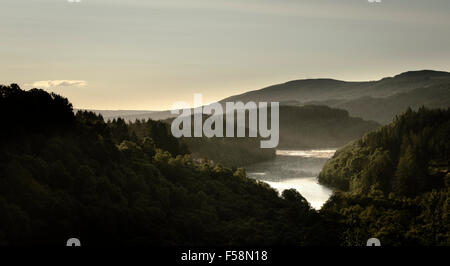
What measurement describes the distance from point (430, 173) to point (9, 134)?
96349 millimetres

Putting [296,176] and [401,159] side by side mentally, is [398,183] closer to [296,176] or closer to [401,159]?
[401,159]

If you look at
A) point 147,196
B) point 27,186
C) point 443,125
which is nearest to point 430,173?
point 443,125

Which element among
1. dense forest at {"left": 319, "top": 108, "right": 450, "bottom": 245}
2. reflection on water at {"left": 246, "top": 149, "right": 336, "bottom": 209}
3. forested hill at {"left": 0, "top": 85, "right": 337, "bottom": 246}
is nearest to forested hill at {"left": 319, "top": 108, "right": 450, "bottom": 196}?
dense forest at {"left": 319, "top": 108, "right": 450, "bottom": 245}

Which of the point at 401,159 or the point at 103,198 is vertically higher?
the point at 103,198

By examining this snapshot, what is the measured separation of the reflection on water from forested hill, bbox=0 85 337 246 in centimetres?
2948

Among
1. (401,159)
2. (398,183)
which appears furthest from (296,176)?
(398,183)

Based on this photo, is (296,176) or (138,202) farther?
(296,176)

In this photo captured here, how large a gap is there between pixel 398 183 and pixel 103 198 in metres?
78.3

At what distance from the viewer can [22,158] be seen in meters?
45.0

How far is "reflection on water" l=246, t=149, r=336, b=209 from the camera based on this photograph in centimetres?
11307

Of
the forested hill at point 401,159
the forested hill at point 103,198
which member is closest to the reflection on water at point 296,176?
the forested hill at point 401,159

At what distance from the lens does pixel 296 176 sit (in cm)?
14612

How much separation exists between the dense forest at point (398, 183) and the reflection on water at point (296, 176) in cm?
595
